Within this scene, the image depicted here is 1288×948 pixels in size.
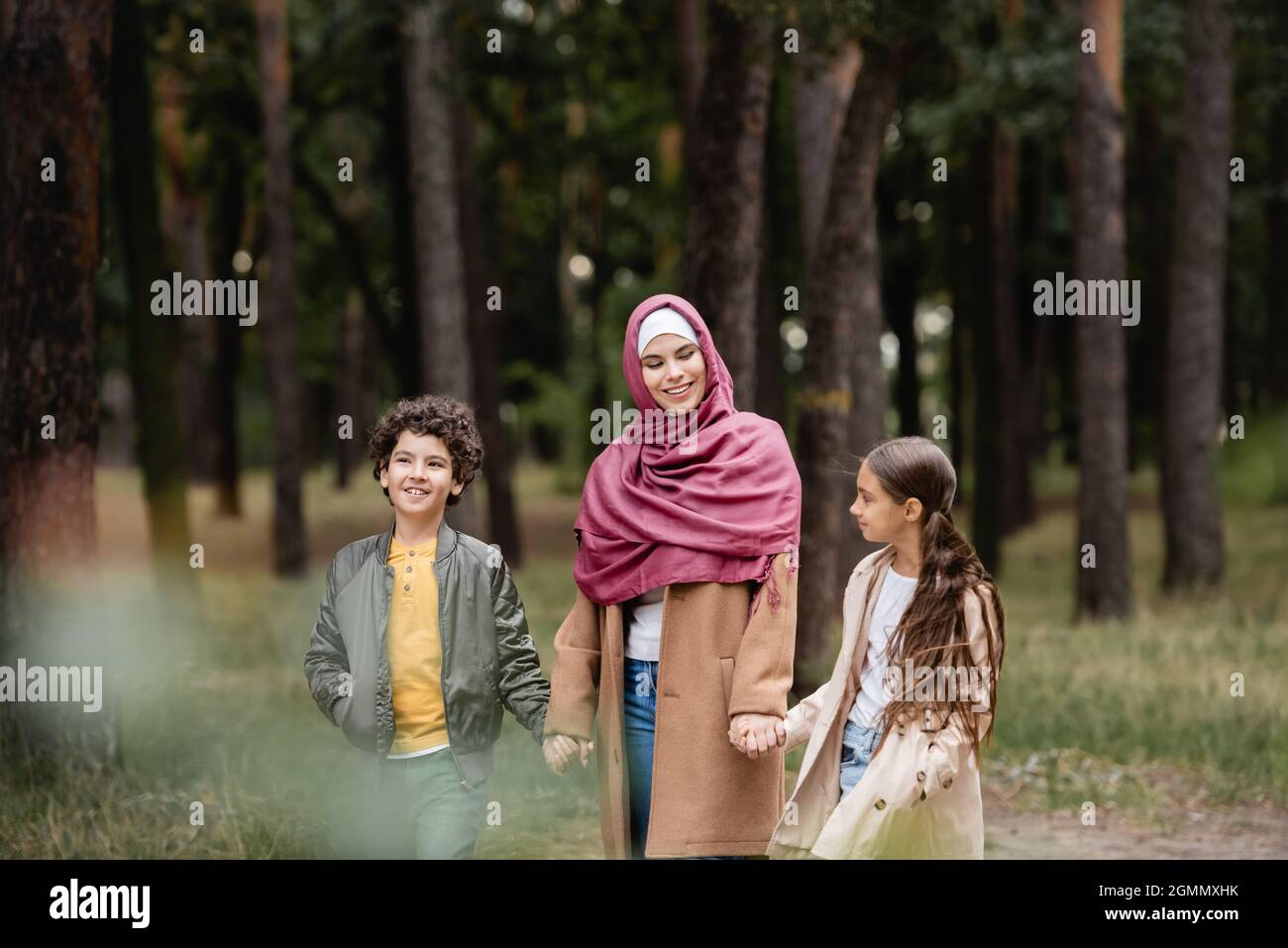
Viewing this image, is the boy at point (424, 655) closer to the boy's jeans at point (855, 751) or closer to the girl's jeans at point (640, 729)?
the girl's jeans at point (640, 729)

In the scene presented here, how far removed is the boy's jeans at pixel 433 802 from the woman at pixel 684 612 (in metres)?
0.28

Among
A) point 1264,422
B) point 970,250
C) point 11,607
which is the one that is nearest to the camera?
point 11,607

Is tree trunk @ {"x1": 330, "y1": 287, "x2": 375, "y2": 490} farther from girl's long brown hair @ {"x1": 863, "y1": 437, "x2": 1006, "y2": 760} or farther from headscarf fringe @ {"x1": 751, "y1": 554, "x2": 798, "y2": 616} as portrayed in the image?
girl's long brown hair @ {"x1": 863, "y1": 437, "x2": 1006, "y2": 760}

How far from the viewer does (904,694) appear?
389 centimetres

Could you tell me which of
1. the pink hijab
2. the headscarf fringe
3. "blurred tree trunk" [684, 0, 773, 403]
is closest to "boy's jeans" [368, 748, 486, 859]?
the pink hijab

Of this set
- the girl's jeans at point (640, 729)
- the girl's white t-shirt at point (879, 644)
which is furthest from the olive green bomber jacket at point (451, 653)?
the girl's white t-shirt at point (879, 644)

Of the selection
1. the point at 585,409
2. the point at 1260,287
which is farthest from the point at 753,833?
the point at 1260,287

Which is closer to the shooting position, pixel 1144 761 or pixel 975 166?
pixel 1144 761

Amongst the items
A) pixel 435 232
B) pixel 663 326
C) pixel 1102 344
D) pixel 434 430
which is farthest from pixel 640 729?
pixel 435 232

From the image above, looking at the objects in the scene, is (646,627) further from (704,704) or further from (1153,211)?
(1153,211)

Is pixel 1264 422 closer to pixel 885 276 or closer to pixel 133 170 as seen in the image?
pixel 885 276
